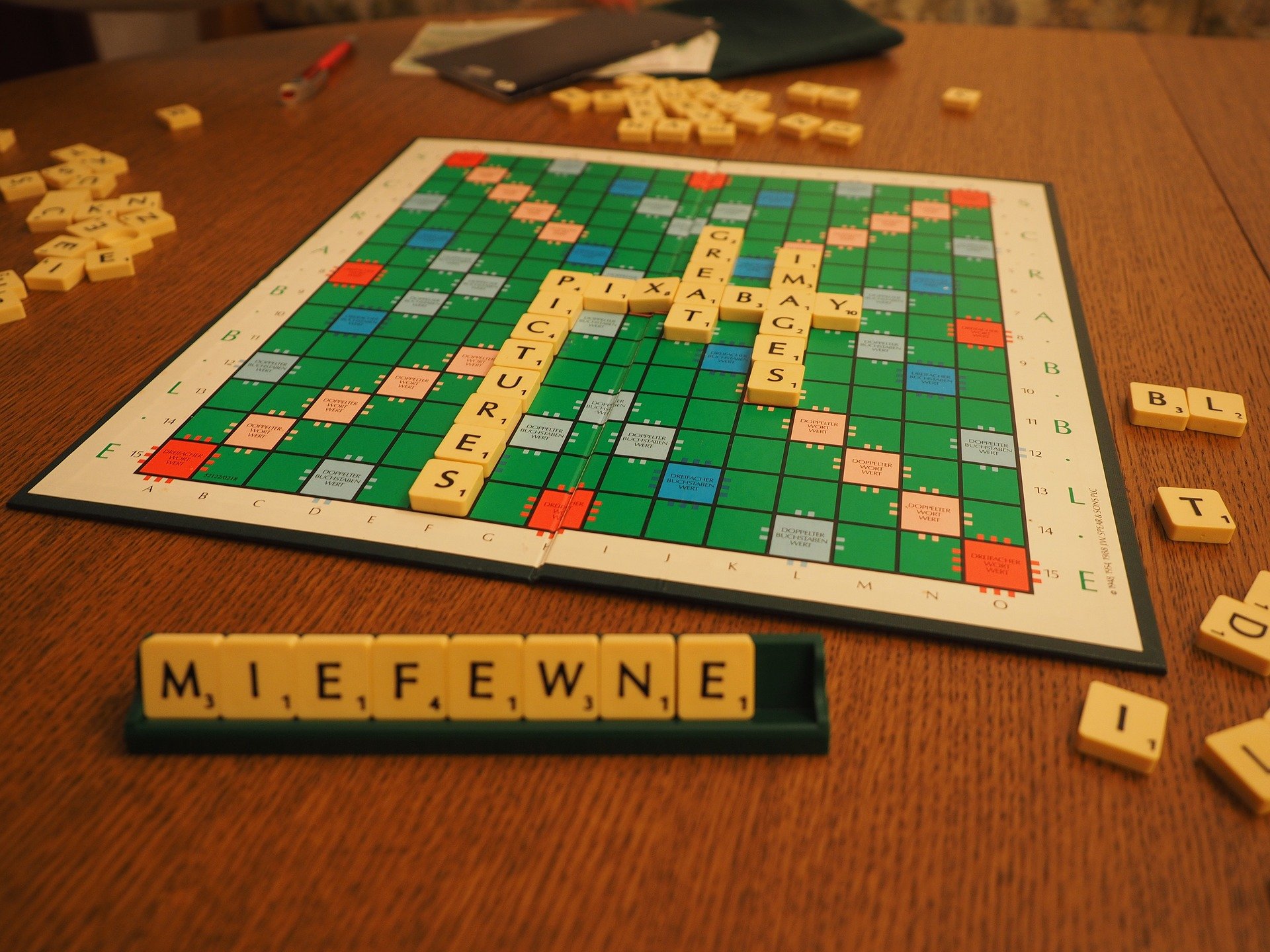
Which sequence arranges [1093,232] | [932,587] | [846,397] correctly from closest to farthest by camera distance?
[932,587]
[846,397]
[1093,232]

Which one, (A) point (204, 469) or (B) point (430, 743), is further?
(A) point (204, 469)

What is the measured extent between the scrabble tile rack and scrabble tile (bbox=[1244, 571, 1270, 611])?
1.26 ft

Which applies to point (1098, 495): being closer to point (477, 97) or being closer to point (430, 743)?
point (430, 743)

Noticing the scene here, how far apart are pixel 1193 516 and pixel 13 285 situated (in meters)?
1.37

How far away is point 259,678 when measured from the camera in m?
0.70

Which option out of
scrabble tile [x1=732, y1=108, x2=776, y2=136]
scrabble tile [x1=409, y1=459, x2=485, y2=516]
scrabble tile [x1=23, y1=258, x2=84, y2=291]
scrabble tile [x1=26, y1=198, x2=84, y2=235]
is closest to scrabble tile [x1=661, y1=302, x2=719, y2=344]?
scrabble tile [x1=409, y1=459, x2=485, y2=516]

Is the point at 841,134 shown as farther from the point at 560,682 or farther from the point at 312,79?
the point at 560,682

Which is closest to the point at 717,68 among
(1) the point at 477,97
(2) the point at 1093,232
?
(1) the point at 477,97

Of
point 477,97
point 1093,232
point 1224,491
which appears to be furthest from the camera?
point 477,97

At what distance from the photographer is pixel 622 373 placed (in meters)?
1.08

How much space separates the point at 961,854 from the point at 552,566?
0.39m

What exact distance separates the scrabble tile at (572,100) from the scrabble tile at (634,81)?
83 mm

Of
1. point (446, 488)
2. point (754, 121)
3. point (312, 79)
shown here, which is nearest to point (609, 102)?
point (754, 121)

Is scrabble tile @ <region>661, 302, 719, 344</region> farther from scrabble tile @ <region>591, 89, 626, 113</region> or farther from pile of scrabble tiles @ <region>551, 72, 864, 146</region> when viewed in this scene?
scrabble tile @ <region>591, 89, 626, 113</region>
